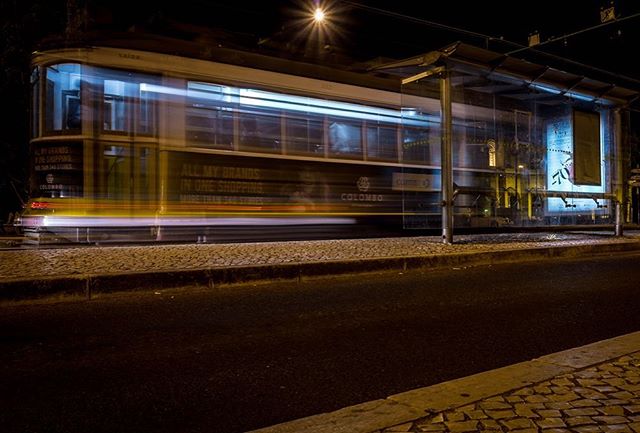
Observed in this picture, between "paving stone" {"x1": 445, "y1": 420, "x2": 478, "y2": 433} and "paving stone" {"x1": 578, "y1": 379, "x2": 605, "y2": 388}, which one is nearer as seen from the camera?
"paving stone" {"x1": 445, "y1": 420, "x2": 478, "y2": 433}

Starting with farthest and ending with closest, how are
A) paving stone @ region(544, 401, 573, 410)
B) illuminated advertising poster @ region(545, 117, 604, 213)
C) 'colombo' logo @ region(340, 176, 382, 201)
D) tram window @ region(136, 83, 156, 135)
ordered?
illuminated advertising poster @ region(545, 117, 604, 213) → 'colombo' logo @ region(340, 176, 382, 201) → tram window @ region(136, 83, 156, 135) → paving stone @ region(544, 401, 573, 410)

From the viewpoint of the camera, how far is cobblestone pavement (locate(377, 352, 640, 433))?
2.84 metres

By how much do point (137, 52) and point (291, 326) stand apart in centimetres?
690

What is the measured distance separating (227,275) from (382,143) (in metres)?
6.53

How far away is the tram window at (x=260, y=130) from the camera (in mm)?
10992

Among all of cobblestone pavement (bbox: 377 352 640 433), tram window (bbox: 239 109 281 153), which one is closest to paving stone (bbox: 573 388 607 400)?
cobblestone pavement (bbox: 377 352 640 433)

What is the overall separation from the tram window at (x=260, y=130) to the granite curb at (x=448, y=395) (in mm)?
7872

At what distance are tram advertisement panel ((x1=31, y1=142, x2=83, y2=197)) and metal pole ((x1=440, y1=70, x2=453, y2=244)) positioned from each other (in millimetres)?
6726

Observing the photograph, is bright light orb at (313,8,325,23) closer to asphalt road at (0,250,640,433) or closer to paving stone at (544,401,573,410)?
asphalt road at (0,250,640,433)

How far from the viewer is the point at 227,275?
23.7 feet

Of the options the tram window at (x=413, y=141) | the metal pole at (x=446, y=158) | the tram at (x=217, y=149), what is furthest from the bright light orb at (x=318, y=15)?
the metal pole at (x=446, y=158)

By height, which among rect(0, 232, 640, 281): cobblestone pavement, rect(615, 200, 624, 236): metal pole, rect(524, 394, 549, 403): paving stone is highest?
rect(615, 200, 624, 236): metal pole

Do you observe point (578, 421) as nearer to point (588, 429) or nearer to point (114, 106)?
point (588, 429)

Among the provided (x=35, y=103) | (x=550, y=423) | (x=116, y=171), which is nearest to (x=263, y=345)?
(x=550, y=423)
